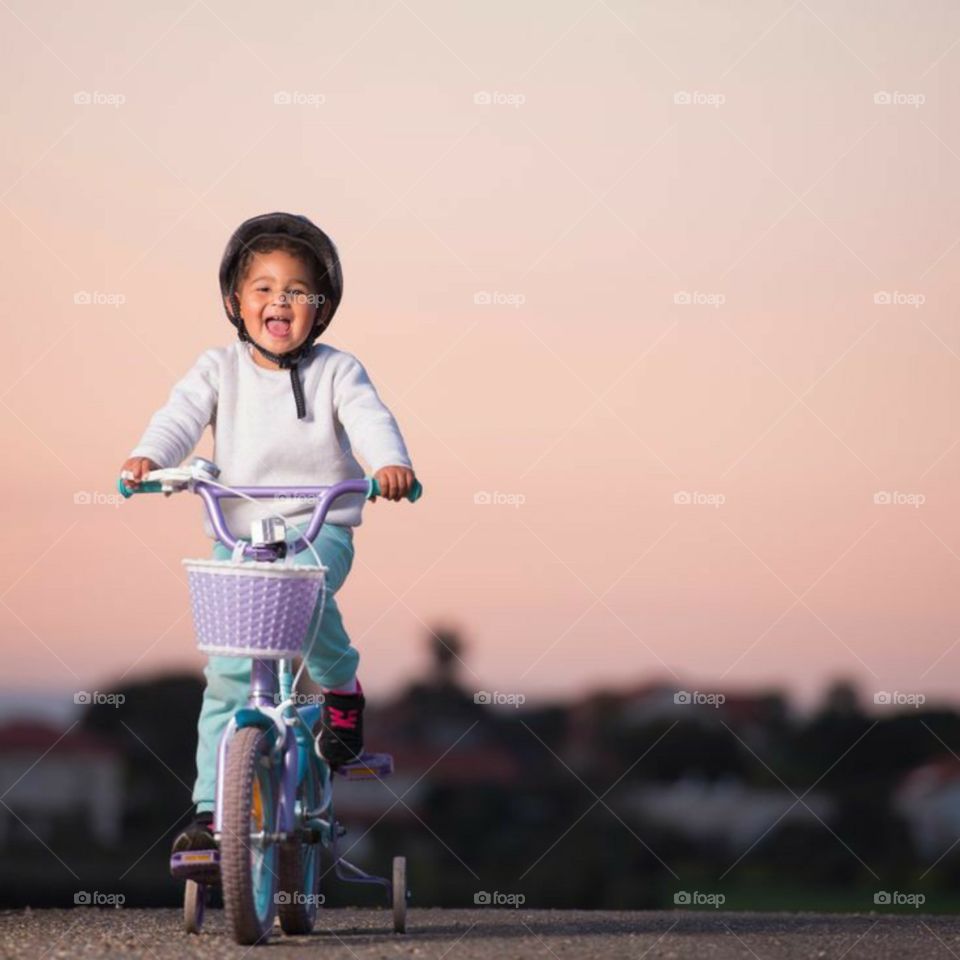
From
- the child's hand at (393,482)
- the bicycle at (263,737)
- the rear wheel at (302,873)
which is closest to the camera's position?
the bicycle at (263,737)

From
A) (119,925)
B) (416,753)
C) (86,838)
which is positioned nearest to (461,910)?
(119,925)

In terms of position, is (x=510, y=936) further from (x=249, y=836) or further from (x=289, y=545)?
(x=289, y=545)

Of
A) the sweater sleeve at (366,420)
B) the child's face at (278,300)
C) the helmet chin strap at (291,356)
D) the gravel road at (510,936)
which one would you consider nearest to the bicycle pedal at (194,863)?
the gravel road at (510,936)

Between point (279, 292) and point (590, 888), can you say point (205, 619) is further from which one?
point (590, 888)

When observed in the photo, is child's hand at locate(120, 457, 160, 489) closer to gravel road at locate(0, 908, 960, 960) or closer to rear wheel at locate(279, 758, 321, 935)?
rear wheel at locate(279, 758, 321, 935)

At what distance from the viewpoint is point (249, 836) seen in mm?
5918

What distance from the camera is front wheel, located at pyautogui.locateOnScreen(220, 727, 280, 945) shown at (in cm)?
589

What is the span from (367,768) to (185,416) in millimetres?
1448

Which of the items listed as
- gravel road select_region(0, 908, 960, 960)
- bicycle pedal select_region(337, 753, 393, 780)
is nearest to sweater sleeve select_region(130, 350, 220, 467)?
bicycle pedal select_region(337, 753, 393, 780)

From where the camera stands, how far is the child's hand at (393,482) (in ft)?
20.7

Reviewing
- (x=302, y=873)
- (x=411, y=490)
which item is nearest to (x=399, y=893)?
(x=302, y=873)

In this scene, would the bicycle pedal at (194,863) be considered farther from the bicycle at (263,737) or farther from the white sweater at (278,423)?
the white sweater at (278,423)

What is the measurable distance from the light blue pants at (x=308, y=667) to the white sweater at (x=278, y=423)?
0.13 m

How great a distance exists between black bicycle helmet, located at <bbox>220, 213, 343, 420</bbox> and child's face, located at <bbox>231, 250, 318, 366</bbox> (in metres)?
0.04
